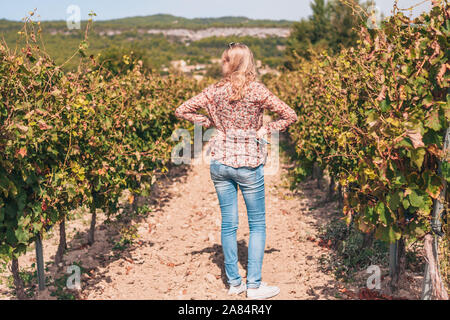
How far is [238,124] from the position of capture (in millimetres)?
3281

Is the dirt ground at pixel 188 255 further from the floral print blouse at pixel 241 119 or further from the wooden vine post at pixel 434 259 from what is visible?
the floral print blouse at pixel 241 119

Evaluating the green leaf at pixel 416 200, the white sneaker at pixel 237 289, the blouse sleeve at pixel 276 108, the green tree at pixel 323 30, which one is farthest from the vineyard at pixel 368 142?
the green tree at pixel 323 30

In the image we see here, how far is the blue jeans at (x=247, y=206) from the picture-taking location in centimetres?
329

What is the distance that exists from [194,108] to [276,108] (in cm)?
68

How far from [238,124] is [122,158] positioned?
2.52m

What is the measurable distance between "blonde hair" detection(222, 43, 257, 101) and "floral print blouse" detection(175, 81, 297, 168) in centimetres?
5

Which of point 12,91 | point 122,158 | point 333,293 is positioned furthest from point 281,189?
point 12,91

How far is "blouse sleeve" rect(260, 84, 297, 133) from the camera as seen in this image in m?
3.21

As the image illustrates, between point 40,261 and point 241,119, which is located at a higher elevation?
point 241,119

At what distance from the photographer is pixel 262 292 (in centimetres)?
344

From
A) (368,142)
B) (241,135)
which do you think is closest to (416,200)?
(368,142)

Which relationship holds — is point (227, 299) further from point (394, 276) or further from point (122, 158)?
point (122, 158)
